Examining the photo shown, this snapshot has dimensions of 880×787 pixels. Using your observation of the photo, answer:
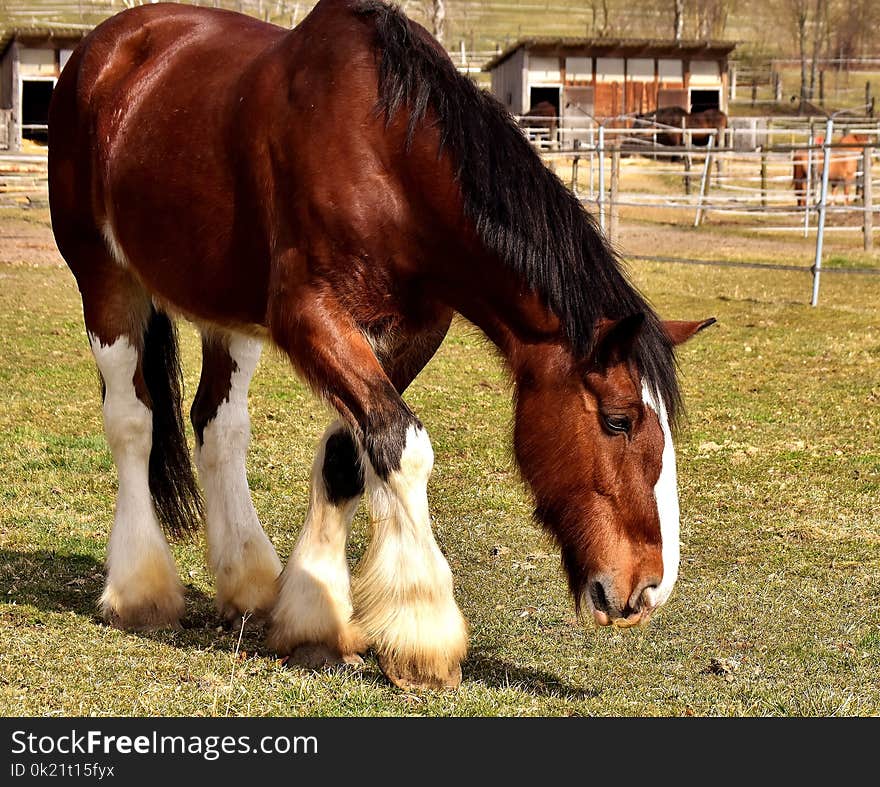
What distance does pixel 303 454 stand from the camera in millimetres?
6898

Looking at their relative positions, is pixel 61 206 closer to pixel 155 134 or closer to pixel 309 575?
pixel 155 134

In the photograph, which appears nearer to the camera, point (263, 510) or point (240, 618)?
point (240, 618)

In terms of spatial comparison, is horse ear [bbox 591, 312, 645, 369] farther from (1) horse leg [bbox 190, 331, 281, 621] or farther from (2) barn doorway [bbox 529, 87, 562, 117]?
(2) barn doorway [bbox 529, 87, 562, 117]

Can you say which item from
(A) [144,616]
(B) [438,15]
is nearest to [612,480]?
(A) [144,616]

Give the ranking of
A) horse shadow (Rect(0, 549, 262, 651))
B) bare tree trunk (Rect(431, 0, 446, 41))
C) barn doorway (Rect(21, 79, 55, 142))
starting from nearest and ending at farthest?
1. horse shadow (Rect(0, 549, 262, 651))
2. bare tree trunk (Rect(431, 0, 446, 41))
3. barn doorway (Rect(21, 79, 55, 142))

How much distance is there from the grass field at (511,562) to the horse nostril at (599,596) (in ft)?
1.33

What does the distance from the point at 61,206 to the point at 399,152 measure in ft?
6.33

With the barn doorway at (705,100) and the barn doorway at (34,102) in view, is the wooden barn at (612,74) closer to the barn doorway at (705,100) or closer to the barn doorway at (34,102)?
the barn doorway at (705,100)

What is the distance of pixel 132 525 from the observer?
172 inches

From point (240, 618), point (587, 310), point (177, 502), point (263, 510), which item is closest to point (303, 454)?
point (263, 510)

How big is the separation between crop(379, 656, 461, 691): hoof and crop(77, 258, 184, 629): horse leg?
1167 mm

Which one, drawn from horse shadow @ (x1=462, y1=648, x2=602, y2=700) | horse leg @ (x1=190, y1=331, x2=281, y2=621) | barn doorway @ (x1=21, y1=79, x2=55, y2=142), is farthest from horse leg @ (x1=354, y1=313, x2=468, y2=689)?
barn doorway @ (x1=21, y1=79, x2=55, y2=142)

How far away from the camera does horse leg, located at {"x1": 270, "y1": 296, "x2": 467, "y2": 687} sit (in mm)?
3328

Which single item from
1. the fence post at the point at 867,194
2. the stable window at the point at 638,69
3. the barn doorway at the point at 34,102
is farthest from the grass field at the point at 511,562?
the stable window at the point at 638,69
